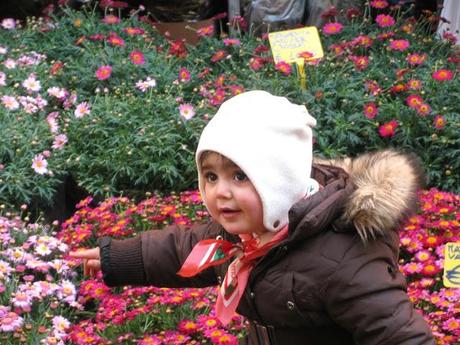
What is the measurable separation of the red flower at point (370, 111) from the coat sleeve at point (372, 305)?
8.31 feet

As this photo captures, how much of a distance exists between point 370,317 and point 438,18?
4290 mm

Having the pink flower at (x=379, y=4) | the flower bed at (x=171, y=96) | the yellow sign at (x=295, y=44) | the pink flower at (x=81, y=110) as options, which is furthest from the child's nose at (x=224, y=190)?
the pink flower at (x=379, y=4)

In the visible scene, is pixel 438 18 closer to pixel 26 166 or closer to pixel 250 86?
pixel 250 86

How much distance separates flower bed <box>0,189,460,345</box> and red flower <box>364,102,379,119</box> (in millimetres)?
706

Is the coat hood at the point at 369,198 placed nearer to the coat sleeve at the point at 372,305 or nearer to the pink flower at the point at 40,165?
the coat sleeve at the point at 372,305

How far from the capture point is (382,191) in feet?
6.86

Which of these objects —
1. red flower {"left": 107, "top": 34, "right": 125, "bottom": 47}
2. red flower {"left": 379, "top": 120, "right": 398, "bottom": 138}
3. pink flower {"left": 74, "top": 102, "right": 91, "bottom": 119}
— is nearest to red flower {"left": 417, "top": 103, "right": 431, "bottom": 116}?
red flower {"left": 379, "top": 120, "right": 398, "bottom": 138}

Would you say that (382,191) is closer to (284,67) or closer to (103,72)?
(284,67)

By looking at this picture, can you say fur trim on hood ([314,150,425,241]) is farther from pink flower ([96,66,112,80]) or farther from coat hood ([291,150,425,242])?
pink flower ([96,66,112,80])

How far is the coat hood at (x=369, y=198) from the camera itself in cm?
202

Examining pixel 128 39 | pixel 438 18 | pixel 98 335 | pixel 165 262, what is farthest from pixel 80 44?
pixel 165 262

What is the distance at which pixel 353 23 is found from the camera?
6.07m

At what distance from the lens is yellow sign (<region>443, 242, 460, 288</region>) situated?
120 inches

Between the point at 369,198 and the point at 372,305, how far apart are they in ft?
0.84
